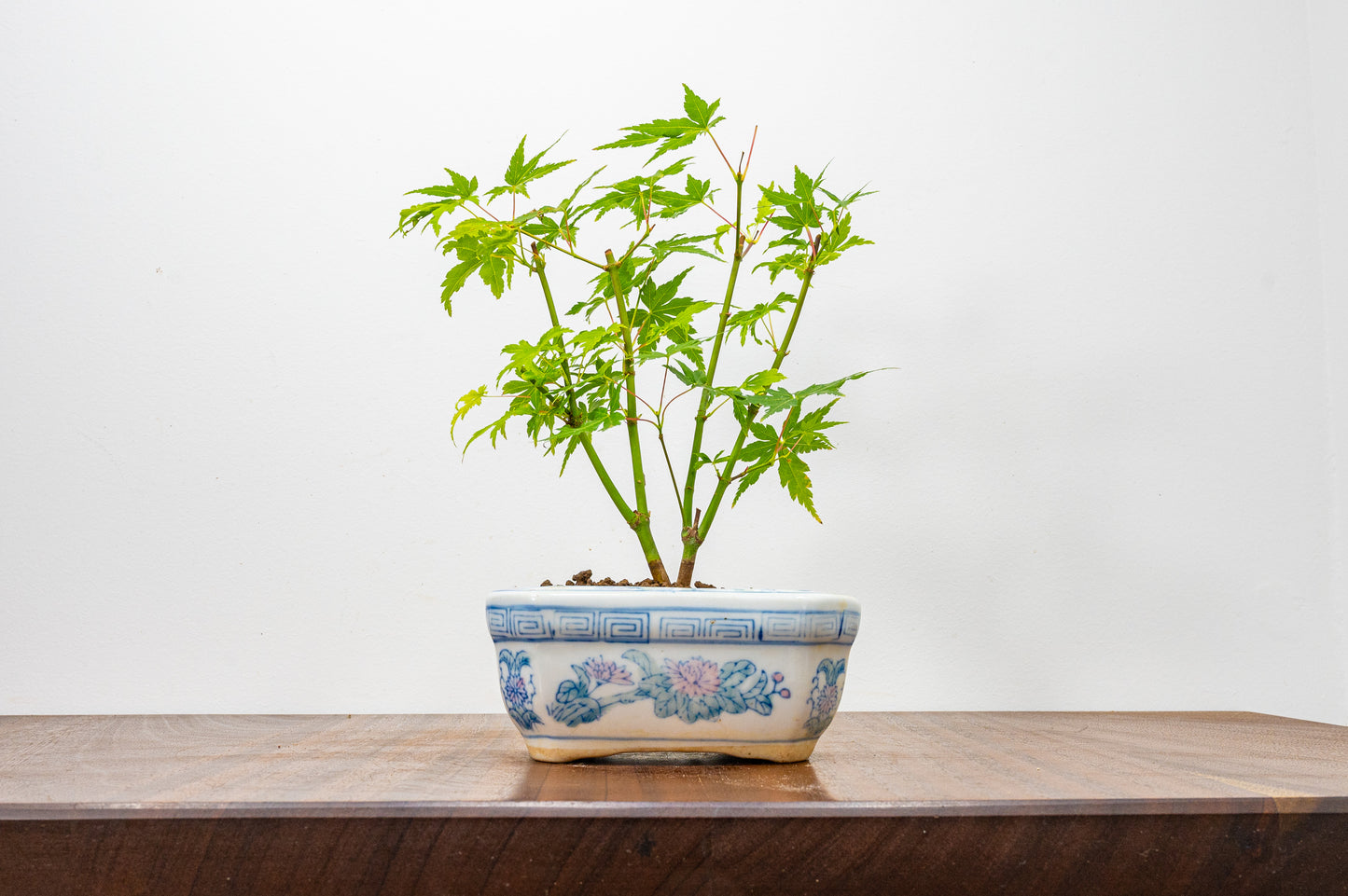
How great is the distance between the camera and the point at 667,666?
25.0 inches

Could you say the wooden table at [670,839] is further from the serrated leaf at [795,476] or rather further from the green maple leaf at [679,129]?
the green maple leaf at [679,129]

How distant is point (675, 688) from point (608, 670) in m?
0.04

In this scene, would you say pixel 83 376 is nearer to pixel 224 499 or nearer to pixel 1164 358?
pixel 224 499

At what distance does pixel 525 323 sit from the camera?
117 cm

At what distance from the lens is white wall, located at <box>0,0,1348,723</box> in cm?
113

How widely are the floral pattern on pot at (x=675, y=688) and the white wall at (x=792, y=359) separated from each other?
0.51 m

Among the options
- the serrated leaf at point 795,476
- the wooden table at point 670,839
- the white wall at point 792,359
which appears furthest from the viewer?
the white wall at point 792,359

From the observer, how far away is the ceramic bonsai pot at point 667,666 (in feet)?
2.07

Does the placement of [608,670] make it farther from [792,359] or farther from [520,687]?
[792,359]

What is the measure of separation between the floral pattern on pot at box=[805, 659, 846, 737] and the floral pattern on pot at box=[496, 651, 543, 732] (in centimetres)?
18

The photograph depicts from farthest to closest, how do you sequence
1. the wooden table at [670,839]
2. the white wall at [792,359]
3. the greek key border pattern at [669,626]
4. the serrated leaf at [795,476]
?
the white wall at [792,359] → the serrated leaf at [795,476] → the greek key border pattern at [669,626] → the wooden table at [670,839]

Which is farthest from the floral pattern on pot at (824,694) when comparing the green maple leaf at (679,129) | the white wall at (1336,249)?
the white wall at (1336,249)

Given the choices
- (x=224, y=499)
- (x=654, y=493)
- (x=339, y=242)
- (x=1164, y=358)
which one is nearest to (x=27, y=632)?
(x=224, y=499)

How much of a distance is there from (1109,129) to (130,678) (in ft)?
4.34
